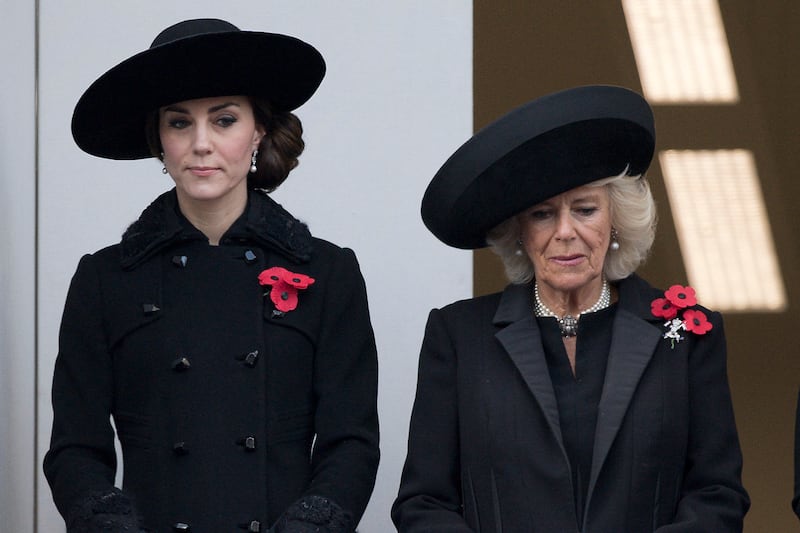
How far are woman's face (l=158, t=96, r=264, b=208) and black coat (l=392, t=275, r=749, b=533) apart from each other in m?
0.65

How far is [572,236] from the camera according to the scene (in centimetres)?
353

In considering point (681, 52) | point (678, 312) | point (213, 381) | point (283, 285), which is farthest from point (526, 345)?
point (681, 52)

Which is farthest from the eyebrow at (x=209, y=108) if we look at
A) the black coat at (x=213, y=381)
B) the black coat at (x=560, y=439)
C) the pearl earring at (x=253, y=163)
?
the black coat at (x=560, y=439)

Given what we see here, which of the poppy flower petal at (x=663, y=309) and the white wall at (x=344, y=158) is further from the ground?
the white wall at (x=344, y=158)

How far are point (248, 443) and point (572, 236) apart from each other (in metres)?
0.91

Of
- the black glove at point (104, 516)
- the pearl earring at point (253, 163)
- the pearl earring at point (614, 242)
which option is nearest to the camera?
the black glove at point (104, 516)

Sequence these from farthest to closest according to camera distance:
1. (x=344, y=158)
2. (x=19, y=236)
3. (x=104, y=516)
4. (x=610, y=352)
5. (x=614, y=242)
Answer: (x=344, y=158)
(x=19, y=236)
(x=614, y=242)
(x=610, y=352)
(x=104, y=516)

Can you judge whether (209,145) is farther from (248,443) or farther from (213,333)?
(248,443)

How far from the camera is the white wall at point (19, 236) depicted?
4891 millimetres

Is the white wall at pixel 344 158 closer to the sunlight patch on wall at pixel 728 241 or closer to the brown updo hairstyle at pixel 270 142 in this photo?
the sunlight patch on wall at pixel 728 241

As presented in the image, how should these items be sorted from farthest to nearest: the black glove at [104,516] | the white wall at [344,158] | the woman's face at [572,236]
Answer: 1. the white wall at [344,158]
2. the woman's face at [572,236]
3. the black glove at [104,516]

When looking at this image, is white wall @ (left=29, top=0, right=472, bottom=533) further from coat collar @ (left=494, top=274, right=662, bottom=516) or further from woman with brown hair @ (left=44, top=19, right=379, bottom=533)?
coat collar @ (left=494, top=274, right=662, bottom=516)

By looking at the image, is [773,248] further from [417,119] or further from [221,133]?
[221,133]

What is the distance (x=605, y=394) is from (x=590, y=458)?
151 mm
